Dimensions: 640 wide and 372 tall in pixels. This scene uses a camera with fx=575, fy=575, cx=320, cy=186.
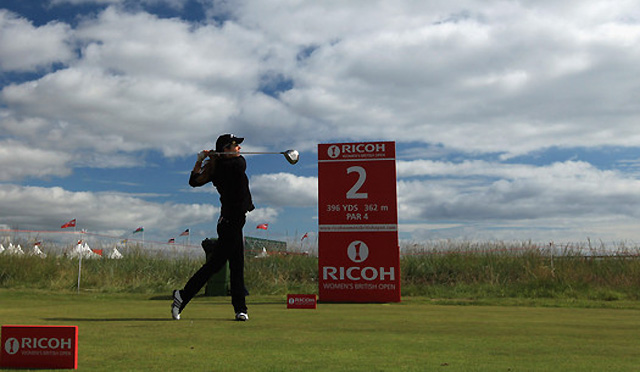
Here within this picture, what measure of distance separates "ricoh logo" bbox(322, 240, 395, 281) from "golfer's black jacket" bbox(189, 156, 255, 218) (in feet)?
14.0

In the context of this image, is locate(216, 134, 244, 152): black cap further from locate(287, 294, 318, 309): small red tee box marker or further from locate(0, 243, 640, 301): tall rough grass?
locate(0, 243, 640, 301): tall rough grass

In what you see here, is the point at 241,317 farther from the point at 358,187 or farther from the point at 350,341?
the point at 358,187

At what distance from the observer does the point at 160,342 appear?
455 centimetres

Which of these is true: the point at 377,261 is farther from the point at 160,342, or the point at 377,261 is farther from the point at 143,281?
the point at 143,281

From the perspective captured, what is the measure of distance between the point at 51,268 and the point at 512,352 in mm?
15133

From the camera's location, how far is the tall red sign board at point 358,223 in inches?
402

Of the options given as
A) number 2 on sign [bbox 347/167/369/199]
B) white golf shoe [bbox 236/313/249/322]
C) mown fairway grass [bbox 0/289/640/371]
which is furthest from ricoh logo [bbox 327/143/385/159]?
white golf shoe [bbox 236/313/249/322]

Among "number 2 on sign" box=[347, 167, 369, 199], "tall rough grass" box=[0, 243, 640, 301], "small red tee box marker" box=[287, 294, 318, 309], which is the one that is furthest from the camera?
"tall rough grass" box=[0, 243, 640, 301]

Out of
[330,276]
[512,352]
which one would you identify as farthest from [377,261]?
[512,352]

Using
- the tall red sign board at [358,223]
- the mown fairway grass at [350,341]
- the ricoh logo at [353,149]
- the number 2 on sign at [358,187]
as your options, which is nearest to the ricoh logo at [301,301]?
the mown fairway grass at [350,341]

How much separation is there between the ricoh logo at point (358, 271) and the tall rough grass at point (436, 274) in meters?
2.62

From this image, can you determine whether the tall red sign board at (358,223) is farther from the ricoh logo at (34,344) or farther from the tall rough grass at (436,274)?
the ricoh logo at (34,344)

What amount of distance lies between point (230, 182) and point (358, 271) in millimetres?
4580

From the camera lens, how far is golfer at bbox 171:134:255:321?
633 centimetres
